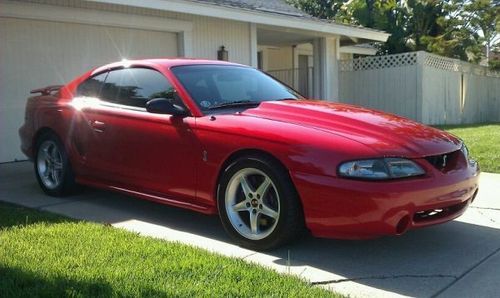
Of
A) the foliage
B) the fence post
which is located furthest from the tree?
the fence post

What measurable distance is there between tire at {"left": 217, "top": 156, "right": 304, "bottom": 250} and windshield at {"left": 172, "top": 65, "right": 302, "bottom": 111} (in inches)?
31.2

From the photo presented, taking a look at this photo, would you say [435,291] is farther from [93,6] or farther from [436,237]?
[93,6]

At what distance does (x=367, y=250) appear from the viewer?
453cm

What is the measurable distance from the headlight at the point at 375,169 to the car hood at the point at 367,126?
0.08 meters

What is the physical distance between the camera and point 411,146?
4.21m

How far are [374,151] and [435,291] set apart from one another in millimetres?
1022

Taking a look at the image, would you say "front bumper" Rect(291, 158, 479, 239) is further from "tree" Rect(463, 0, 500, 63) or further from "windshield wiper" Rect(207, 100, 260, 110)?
"tree" Rect(463, 0, 500, 63)

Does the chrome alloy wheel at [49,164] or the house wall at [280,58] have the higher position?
the house wall at [280,58]

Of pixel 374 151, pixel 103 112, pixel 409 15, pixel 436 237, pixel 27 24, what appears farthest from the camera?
pixel 409 15

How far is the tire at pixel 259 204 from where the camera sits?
4.21 metres

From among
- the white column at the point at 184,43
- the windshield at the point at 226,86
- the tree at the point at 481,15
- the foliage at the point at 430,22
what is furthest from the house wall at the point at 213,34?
the tree at the point at 481,15

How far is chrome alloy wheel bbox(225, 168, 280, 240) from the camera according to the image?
4383 millimetres

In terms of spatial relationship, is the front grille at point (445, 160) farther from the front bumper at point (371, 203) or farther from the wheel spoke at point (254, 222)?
the wheel spoke at point (254, 222)

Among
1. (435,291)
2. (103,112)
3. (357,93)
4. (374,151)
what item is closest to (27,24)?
(103,112)
